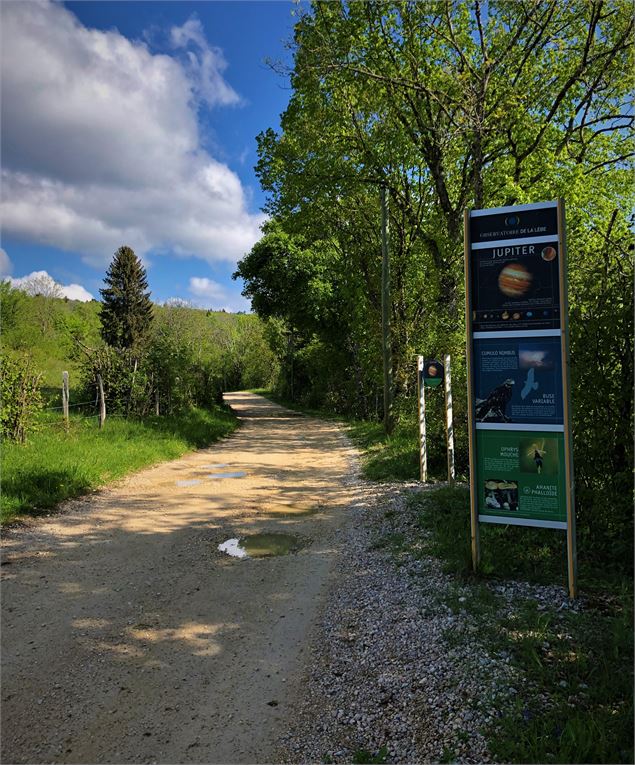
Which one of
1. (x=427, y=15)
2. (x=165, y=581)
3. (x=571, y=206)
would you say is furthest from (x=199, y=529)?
(x=427, y=15)

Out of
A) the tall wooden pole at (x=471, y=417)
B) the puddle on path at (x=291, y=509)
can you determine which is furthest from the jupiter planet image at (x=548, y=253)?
the puddle on path at (x=291, y=509)

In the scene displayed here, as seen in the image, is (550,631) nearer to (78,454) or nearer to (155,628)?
(155,628)

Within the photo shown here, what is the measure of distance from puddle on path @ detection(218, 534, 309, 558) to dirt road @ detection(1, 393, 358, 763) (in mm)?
151

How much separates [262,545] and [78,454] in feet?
18.2

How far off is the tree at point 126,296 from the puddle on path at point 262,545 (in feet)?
142

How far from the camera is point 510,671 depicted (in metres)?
2.99

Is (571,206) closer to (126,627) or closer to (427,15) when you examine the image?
(427,15)

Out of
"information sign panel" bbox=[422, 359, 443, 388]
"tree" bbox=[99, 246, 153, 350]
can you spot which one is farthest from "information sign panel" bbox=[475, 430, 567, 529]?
"tree" bbox=[99, 246, 153, 350]

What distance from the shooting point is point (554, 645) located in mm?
3213

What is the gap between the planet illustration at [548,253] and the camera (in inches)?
161

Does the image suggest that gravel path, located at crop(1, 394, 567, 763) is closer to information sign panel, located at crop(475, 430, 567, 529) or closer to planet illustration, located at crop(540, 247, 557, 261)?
information sign panel, located at crop(475, 430, 567, 529)

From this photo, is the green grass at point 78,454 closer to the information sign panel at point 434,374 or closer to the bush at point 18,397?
Answer: the bush at point 18,397

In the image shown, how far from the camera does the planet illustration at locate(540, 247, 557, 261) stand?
4.10m

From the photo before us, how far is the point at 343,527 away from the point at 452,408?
3.24 metres
